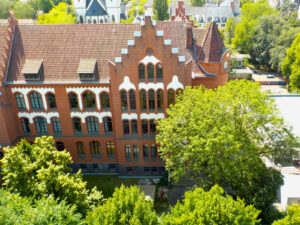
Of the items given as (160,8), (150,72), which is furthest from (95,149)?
(160,8)

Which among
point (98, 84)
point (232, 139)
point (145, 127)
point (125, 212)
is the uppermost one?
point (98, 84)

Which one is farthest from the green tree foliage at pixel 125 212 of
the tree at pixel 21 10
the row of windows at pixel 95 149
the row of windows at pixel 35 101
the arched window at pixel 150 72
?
the tree at pixel 21 10

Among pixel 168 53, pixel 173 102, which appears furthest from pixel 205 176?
pixel 168 53

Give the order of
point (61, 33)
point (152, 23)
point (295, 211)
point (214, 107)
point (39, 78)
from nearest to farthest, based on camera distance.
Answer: point (295, 211), point (214, 107), point (152, 23), point (39, 78), point (61, 33)

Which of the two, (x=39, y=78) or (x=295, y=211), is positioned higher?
(x=39, y=78)

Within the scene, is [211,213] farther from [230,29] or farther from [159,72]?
[230,29]

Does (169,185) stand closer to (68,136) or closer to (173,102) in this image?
(173,102)

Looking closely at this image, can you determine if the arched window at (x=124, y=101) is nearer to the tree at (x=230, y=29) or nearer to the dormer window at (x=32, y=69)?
the dormer window at (x=32, y=69)

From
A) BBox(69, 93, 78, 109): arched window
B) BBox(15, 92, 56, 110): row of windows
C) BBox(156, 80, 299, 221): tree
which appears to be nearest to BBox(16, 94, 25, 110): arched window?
BBox(15, 92, 56, 110): row of windows
